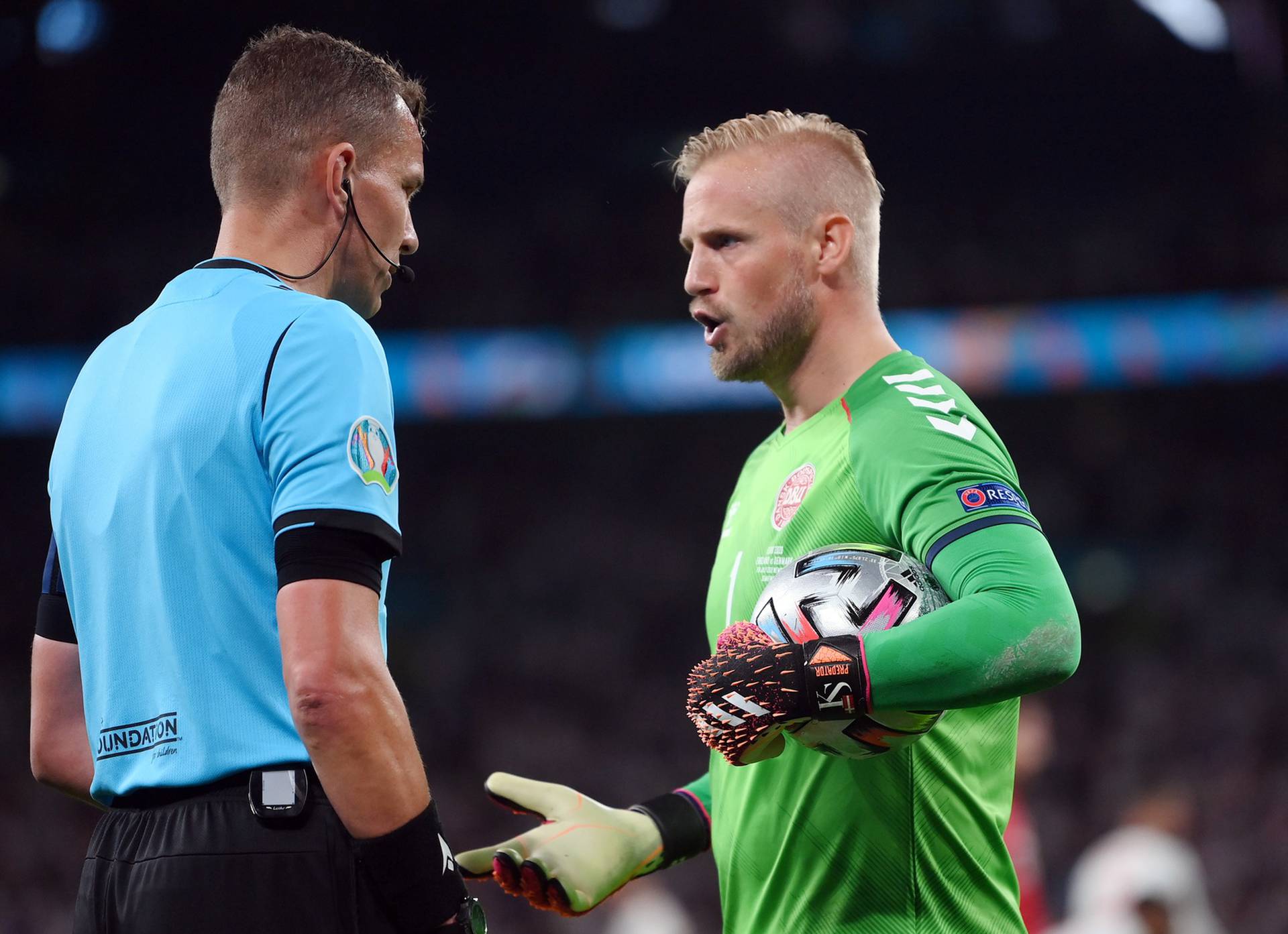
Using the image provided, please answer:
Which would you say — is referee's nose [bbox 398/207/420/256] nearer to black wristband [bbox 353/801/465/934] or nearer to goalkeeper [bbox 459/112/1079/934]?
goalkeeper [bbox 459/112/1079/934]

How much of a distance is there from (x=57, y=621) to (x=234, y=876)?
84 cm

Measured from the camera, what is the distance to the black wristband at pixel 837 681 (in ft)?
7.75

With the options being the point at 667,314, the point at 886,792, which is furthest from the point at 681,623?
the point at 886,792

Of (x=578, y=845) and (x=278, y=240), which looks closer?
(x=278, y=240)

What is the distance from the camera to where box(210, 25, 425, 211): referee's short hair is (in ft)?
8.33

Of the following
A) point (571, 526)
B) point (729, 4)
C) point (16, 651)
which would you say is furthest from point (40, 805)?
point (729, 4)

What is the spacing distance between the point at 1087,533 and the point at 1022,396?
7.09 feet

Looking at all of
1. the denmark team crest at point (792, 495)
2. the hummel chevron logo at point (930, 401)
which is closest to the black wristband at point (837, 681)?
the hummel chevron logo at point (930, 401)

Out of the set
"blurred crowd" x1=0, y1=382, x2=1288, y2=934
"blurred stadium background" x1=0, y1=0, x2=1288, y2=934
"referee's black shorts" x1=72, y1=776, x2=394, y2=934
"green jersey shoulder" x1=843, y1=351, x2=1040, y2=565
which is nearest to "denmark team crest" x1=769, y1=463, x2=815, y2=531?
"green jersey shoulder" x1=843, y1=351, x2=1040, y2=565

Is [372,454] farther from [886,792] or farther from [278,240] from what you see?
[886,792]

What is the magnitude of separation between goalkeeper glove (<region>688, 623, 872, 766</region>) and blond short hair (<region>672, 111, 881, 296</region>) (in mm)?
1167

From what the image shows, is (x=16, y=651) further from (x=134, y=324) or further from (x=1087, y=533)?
(x=134, y=324)

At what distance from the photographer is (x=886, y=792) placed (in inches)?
107

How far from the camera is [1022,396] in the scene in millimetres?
18953
